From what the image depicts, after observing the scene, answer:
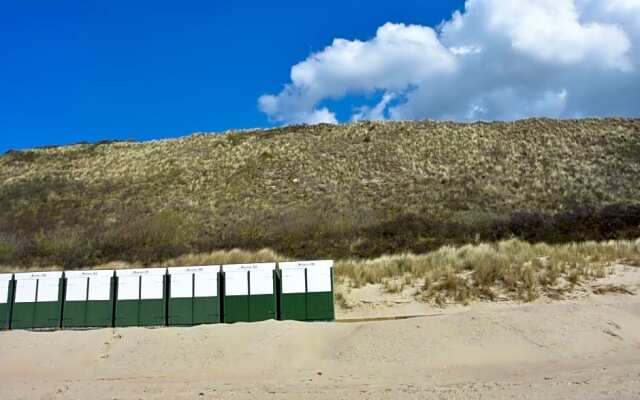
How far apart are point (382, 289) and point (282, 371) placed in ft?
29.1

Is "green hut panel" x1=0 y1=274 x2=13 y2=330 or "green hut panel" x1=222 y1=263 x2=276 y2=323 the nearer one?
"green hut panel" x1=222 y1=263 x2=276 y2=323

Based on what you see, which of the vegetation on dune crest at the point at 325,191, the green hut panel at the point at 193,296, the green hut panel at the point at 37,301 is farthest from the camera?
the vegetation on dune crest at the point at 325,191

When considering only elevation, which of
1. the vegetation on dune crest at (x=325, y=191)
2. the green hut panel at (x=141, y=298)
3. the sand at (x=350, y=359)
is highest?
the vegetation on dune crest at (x=325, y=191)

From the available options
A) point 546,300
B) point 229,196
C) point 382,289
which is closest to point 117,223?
point 229,196

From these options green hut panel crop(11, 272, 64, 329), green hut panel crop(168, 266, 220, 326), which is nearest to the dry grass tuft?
green hut panel crop(168, 266, 220, 326)

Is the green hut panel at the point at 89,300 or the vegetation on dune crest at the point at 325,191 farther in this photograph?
the vegetation on dune crest at the point at 325,191

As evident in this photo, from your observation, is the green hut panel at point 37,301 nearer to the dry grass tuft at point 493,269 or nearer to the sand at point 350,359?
the sand at point 350,359

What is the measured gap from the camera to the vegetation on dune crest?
29312 millimetres

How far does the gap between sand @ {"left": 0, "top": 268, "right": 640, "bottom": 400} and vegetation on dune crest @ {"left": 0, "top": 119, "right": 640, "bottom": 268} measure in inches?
480

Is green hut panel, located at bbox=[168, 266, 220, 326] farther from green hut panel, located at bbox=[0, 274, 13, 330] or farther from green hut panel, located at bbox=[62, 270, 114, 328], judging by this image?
green hut panel, located at bbox=[0, 274, 13, 330]

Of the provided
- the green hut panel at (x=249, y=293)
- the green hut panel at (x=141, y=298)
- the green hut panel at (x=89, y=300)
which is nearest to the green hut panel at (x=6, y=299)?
the green hut panel at (x=89, y=300)

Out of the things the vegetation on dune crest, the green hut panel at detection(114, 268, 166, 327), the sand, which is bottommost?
the sand

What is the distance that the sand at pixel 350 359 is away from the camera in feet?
34.3

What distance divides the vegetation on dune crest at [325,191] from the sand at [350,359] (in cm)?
1219
